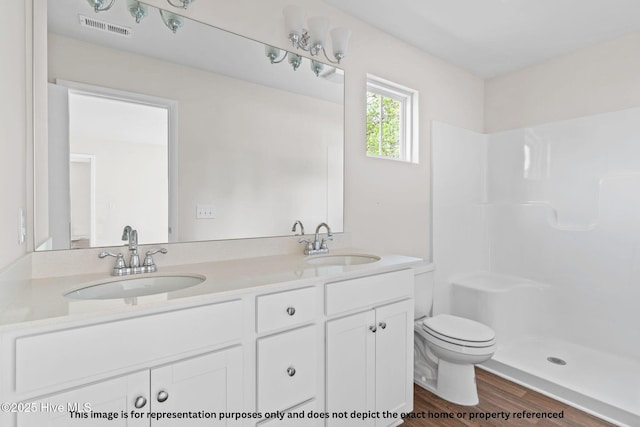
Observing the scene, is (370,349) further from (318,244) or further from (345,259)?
(318,244)

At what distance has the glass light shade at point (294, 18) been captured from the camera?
1817 mm

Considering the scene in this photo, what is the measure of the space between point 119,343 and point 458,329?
183 cm

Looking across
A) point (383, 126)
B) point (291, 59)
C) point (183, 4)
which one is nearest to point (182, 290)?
point (183, 4)

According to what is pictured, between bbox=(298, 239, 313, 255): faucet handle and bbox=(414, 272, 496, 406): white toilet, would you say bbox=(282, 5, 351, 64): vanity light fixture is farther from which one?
bbox=(414, 272, 496, 406): white toilet

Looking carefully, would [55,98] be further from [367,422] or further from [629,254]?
[629,254]

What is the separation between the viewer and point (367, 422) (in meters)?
1.58

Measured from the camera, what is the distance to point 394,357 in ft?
5.54

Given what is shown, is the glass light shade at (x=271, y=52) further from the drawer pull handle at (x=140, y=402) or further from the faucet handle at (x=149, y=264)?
the drawer pull handle at (x=140, y=402)

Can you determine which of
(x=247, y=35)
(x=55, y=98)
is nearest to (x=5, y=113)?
(x=55, y=98)

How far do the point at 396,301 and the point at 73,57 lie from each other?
1796mm

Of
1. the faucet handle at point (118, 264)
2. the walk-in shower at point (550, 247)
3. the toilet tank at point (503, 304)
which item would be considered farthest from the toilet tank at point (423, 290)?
the faucet handle at point (118, 264)

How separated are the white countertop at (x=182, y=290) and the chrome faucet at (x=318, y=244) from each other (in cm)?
16

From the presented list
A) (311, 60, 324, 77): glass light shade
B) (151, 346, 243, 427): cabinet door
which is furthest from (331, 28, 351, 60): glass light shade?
(151, 346, 243, 427): cabinet door

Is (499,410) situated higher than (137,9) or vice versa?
(137,9)
